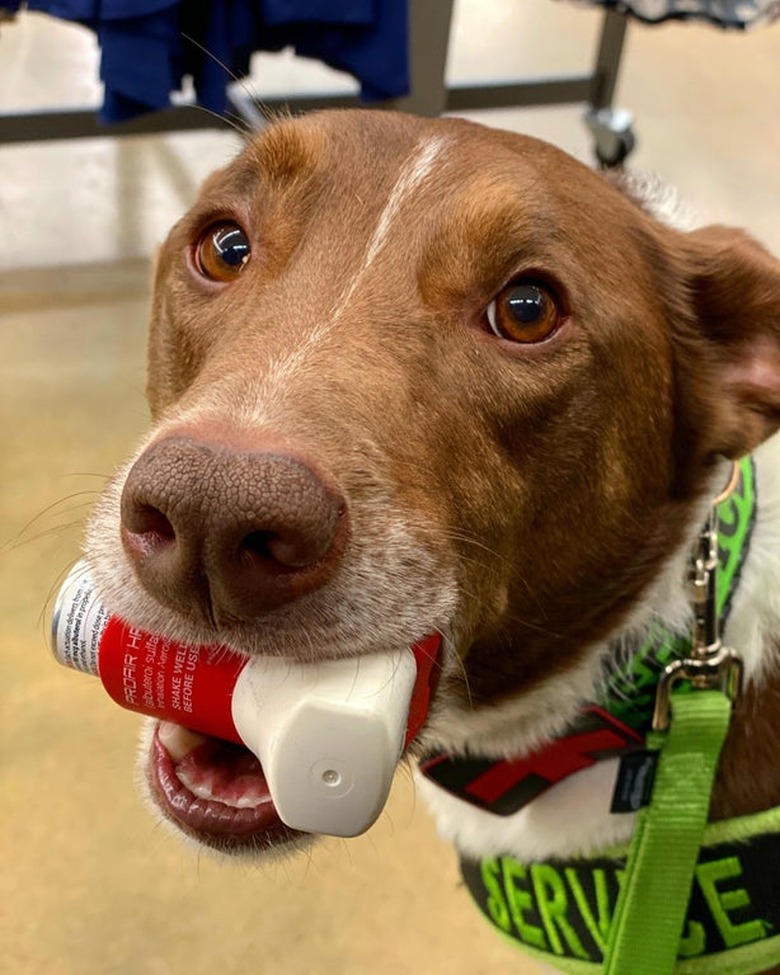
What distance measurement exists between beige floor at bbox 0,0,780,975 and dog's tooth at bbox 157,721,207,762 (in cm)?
46

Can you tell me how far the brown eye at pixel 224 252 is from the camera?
142cm

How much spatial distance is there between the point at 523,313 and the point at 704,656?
52 centimetres

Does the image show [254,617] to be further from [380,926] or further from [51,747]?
[51,747]

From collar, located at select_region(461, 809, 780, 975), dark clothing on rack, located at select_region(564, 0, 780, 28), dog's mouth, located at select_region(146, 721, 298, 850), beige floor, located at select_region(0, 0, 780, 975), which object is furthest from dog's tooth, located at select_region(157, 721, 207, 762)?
dark clothing on rack, located at select_region(564, 0, 780, 28)

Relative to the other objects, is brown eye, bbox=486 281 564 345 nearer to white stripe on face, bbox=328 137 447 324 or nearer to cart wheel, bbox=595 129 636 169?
white stripe on face, bbox=328 137 447 324

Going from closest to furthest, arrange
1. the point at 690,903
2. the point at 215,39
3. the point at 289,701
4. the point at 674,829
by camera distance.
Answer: the point at 289,701 → the point at 674,829 → the point at 690,903 → the point at 215,39

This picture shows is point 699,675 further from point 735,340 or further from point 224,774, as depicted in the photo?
point 224,774

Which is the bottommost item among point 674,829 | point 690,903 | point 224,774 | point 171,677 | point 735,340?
point 690,903

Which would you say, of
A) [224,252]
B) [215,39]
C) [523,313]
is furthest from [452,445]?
[215,39]

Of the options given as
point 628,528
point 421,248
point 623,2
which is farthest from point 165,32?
point 628,528

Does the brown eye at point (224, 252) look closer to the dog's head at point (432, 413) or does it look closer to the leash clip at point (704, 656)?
the dog's head at point (432, 413)

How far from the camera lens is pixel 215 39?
2.79 meters

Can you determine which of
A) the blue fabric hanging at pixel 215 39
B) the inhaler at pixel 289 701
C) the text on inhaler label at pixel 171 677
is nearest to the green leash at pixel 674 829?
the inhaler at pixel 289 701

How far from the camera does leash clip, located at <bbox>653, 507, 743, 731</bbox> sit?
4.61 feet
